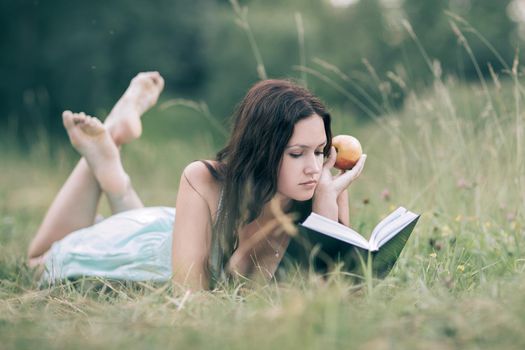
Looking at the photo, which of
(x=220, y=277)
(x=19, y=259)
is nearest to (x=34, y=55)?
(x=19, y=259)

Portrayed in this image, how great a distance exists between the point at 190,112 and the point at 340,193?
1292 centimetres

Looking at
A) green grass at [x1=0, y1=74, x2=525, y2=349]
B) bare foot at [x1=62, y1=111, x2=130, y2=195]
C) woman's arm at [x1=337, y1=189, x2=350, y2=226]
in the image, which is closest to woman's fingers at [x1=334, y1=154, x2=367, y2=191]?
woman's arm at [x1=337, y1=189, x2=350, y2=226]

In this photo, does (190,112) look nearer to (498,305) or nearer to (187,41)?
(187,41)

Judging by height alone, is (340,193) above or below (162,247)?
above

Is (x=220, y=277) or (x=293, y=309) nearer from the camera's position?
(x=293, y=309)

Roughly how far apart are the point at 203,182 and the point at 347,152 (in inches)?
21.0

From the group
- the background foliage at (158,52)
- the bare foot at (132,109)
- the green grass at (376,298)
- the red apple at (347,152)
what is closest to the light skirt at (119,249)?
the green grass at (376,298)

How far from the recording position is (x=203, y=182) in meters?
2.44

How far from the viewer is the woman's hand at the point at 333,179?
7.86ft

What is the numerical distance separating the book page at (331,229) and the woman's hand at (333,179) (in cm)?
37

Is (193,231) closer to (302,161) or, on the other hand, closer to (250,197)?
(250,197)

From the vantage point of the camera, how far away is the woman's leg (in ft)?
10.3

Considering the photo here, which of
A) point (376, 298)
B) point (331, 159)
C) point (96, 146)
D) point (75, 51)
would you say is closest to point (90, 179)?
point (96, 146)

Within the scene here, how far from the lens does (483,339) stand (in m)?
1.61
